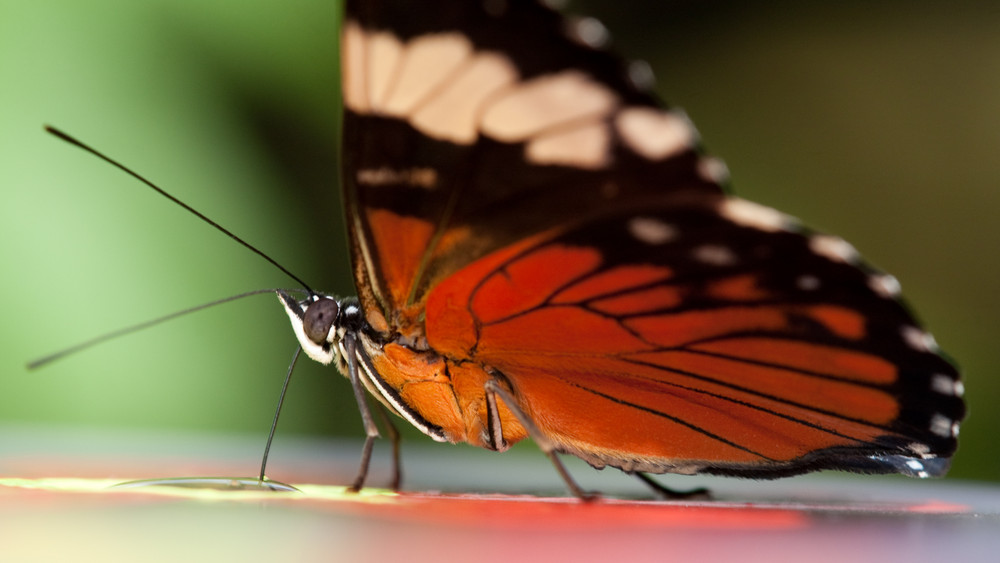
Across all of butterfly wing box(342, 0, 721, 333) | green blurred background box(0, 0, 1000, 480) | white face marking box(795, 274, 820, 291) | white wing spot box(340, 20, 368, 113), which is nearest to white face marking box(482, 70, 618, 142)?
butterfly wing box(342, 0, 721, 333)

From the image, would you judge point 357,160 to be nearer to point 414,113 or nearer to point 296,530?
point 414,113

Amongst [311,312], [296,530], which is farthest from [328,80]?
Answer: [296,530]

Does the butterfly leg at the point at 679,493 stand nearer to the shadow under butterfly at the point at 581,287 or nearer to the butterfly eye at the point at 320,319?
the shadow under butterfly at the point at 581,287

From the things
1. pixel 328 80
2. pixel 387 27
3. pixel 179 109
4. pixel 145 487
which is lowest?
pixel 145 487

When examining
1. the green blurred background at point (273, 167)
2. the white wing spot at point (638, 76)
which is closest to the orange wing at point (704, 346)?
the white wing spot at point (638, 76)

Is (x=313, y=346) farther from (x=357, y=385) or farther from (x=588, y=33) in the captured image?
(x=588, y=33)

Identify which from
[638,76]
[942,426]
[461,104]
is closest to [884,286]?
[942,426]
